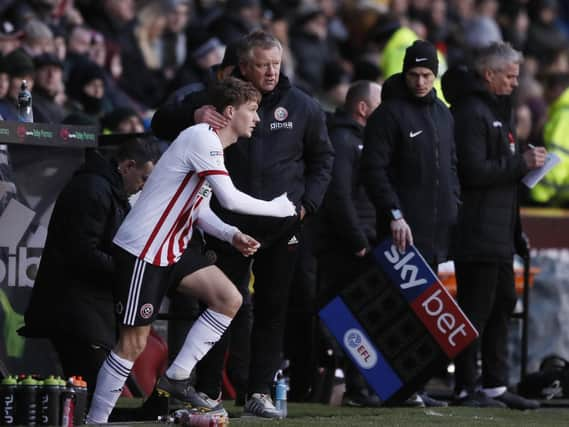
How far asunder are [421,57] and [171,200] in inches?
109

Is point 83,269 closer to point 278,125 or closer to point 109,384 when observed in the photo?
point 109,384

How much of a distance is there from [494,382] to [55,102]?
403 centimetres

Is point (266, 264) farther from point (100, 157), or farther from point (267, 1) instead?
point (267, 1)

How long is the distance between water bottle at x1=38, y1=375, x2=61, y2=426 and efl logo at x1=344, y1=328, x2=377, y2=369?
2981mm

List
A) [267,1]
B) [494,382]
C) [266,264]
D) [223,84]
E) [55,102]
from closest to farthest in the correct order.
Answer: [223,84] → [266,264] → [494,382] → [55,102] → [267,1]

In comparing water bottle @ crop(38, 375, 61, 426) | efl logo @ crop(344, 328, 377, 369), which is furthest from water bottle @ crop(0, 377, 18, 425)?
efl logo @ crop(344, 328, 377, 369)

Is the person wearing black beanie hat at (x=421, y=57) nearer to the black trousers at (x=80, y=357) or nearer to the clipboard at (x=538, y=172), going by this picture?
the clipboard at (x=538, y=172)

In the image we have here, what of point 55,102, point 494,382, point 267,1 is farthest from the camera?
point 267,1

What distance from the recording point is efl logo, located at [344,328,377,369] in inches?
432

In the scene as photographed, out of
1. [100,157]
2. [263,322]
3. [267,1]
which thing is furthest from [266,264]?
[267,1]

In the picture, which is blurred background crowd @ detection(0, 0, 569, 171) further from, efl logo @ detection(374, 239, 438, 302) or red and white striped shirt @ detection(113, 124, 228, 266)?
red and white striped shirt @ detection(113, 124, 228, 266)

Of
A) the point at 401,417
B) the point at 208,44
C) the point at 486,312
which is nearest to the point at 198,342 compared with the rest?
the point at 401,417

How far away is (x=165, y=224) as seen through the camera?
8.72 meters

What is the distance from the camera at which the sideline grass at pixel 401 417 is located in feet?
30.8
